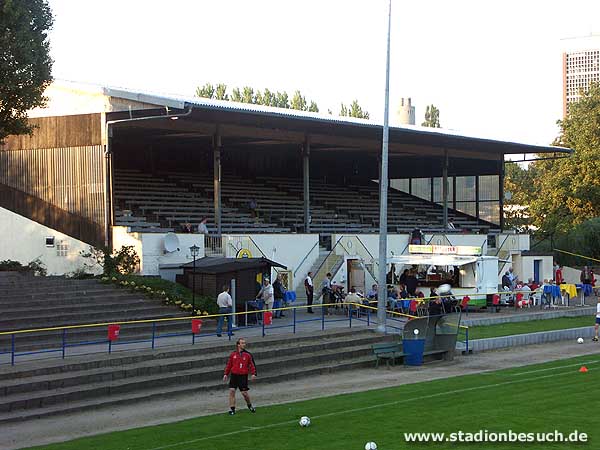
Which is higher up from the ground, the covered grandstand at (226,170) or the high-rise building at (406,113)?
the high-rise building at (406,113)

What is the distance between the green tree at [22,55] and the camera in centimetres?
2650

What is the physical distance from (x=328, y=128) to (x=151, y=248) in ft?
41.6

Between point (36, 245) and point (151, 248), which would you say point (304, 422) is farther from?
point (36, 245)

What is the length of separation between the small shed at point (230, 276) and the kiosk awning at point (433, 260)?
9.59 m

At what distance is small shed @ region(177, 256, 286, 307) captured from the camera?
33434 millimetres

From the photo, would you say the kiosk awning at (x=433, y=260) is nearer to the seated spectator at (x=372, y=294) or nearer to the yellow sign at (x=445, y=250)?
the yellow sign at (x=445, y=250)

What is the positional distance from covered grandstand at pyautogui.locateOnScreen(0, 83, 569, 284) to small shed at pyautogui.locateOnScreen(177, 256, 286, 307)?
398cm

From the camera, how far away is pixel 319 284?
42.1 meters

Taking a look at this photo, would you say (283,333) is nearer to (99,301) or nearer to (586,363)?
(99,301)

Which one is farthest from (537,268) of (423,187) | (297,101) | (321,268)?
(297,101)

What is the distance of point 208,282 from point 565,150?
27.9 m

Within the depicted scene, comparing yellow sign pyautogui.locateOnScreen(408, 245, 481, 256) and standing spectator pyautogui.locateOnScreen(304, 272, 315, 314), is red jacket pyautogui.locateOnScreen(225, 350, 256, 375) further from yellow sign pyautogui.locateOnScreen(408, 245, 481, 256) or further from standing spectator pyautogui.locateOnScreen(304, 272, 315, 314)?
yellow sign pyautogui.locateOnScreen(408, 245, 481, 256)

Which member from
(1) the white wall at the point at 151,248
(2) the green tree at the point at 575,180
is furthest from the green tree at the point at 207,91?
(1) the white wall at the point at 151,248

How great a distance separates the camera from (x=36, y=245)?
38594 mm
